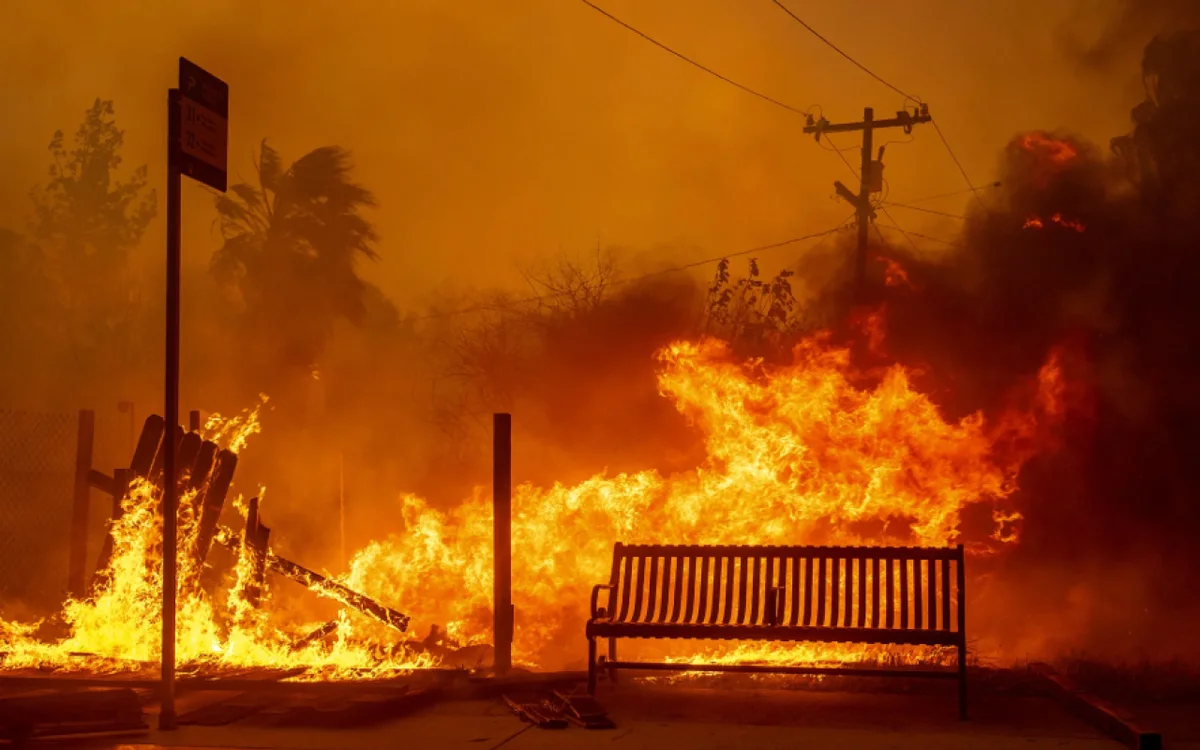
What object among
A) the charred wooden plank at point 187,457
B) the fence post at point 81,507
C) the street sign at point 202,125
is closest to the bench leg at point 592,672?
the street sign at point 202,125

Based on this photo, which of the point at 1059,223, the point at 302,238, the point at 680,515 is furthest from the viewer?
the point at 302,238

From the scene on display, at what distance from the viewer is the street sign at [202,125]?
25.2 ft

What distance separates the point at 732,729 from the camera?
7.34 meters

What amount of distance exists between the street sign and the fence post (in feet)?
14.7

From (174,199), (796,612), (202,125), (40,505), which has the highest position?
(202,125)

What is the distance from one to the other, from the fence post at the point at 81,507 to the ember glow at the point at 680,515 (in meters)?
0.89

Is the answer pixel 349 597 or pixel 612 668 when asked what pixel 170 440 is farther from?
pixel 612 668

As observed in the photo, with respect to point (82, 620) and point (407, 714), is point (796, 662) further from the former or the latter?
point (82, 620)

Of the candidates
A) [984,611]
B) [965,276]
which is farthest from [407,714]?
[965,276]

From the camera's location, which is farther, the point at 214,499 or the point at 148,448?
the point at 148,448

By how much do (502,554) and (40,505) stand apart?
11491mm

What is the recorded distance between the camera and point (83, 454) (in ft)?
39.1

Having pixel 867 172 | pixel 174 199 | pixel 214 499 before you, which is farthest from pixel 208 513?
pixel 867 172

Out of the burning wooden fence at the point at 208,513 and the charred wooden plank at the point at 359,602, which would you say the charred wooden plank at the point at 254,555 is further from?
the charred wooden plank at the point at 359,602
